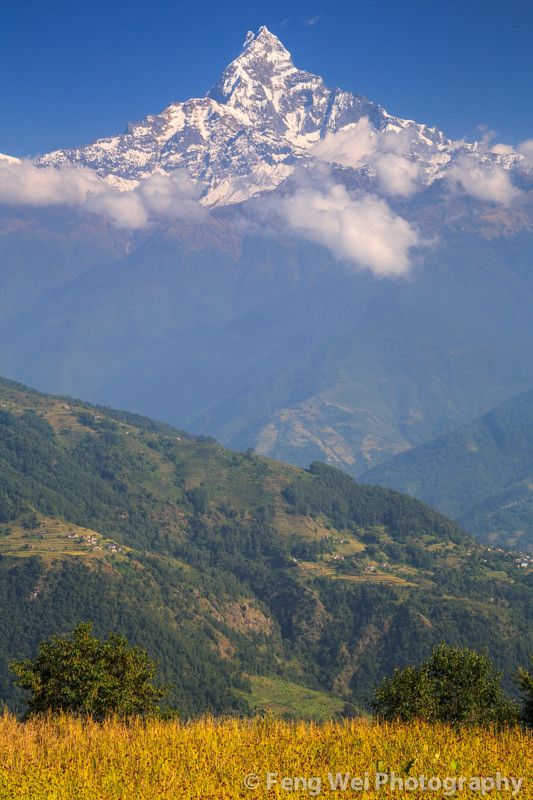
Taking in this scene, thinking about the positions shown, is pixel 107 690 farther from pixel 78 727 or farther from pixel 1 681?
pixel 1 681

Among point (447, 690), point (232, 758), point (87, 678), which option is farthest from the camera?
point (447, 690)

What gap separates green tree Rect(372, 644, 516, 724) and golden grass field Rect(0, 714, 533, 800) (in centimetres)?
3706

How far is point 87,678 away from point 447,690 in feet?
119

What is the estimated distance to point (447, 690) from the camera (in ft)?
286

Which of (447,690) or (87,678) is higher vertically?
(447,690)

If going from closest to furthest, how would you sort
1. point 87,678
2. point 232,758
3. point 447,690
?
1. point 232,758
2. point 87,678
3. point 447,690

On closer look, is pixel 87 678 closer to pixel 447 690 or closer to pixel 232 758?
pixel 447 690

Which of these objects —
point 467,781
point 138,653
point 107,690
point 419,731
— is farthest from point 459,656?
point 467,781

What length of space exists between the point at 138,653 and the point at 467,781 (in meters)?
64.5

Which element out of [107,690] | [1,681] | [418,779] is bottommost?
[1,681]

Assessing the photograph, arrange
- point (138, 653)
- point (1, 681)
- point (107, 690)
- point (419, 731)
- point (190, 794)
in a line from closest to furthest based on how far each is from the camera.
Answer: point (190, 794) → point (419, 731) → point (107, 690) → point (138, 653) → point (1, 681)

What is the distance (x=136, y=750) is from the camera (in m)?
33.2

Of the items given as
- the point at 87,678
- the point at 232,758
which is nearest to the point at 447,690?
the point at 87,678

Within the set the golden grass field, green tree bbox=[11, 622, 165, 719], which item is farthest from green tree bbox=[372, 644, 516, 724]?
the golden grass field
